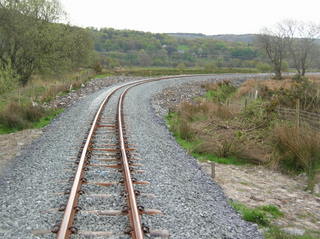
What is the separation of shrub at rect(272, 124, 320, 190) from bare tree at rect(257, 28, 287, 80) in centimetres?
3895

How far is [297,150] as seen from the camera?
9.10 metres

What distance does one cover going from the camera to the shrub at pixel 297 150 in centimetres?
887

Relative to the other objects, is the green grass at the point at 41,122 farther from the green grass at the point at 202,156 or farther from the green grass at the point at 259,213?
the green grass at the point at 259,213

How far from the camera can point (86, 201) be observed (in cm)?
584

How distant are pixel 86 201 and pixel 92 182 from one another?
2.89 ft

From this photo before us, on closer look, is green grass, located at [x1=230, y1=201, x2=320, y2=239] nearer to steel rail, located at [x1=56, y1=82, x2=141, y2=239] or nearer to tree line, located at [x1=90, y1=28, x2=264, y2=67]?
steel rail, located at [x1=56, y1=82, x2=141, y2=239]

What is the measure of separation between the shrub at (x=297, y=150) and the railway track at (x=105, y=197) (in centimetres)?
383

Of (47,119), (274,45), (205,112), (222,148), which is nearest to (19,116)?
(47,119)

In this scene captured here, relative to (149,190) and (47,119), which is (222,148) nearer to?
(149,190)

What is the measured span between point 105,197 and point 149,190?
90 centimetres

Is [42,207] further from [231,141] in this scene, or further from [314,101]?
[314,101]

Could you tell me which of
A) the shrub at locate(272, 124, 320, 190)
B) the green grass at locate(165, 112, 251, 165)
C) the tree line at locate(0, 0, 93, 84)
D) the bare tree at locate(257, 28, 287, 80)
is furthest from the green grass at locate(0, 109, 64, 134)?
the bare tree at locate(257, 28, 287, 80)

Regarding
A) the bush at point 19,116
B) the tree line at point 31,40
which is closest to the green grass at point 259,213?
the bush at point 19,116

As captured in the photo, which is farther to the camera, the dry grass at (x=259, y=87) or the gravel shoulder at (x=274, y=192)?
the dry grass at (x=259, y=87)
